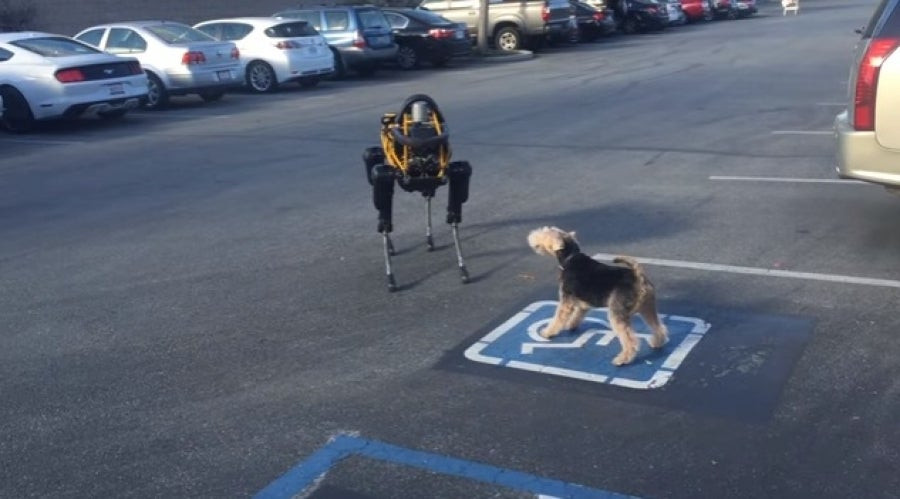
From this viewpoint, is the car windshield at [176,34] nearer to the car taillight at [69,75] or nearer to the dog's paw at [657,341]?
the car taillight at [69,75]

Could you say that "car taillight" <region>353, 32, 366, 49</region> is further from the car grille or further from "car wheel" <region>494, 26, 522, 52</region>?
"car wheel" <region>494, 26, 522, 52</region>

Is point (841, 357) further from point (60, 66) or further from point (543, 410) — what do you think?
point (60, 66)

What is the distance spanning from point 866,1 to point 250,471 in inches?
2430

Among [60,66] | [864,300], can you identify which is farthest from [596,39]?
[864,300]

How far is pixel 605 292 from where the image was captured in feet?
18.8

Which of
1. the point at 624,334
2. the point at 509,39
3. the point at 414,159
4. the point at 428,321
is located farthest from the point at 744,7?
the point at 624,334

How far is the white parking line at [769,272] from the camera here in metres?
7.10

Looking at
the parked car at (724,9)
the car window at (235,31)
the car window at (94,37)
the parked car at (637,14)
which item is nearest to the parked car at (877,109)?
the car window at (94,37)

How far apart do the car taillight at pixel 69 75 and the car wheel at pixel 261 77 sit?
5903 millimetres

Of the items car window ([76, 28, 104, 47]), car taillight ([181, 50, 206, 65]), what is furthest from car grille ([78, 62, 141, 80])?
car window ([76, 28, 104, 47])

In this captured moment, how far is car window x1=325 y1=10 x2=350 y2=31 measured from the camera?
2495 cm

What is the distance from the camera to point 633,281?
567cm

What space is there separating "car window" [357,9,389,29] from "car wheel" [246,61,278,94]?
347 cm

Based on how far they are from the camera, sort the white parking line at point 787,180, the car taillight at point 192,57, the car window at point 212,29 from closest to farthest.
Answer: the white parking line at point 787,180
the car taillight at point 192,57
the car window at point 212,29
